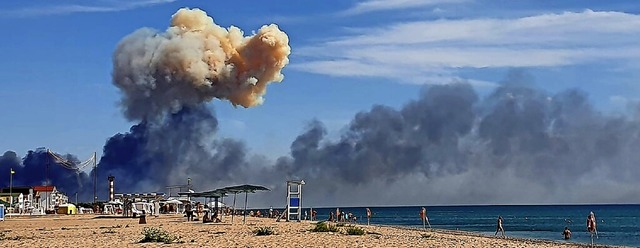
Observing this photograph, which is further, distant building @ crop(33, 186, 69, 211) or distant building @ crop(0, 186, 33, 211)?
distant building @ crop(33, 186, 69, 211)

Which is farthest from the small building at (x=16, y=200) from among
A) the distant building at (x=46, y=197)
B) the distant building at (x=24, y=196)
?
the distant building at (x=46, y=197)

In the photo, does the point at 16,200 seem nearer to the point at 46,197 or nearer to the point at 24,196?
A: the point at 24,196

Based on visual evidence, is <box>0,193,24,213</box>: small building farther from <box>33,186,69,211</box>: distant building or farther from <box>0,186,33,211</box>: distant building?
<box>33,186,69,211</box>: distant building

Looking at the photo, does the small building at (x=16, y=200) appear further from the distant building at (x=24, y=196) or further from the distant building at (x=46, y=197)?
the distant building at (x=46, y=197)

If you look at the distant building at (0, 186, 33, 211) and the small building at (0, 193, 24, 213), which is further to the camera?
the distant building at (0, 186, 33, 211)

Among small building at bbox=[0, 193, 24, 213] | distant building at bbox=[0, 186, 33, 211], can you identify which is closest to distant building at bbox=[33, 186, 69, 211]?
distant building at bbox=[0, 186, 33, 211]

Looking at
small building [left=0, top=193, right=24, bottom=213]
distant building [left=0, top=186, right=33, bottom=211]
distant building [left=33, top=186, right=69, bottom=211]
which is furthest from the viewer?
distant building [left=33, top=186, right=69, bottom=211]

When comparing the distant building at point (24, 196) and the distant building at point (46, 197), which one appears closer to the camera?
the distant building at point (24, 196)

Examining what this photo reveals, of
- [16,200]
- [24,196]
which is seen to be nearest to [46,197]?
[24,196]

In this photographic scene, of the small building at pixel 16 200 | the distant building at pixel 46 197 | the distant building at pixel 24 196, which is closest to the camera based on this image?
the small building at pixel 16 200

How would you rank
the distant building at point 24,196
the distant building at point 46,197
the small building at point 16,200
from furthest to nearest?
the distant building at point 46,197 < the distant building at point 24,196 < the small building at point 16,200

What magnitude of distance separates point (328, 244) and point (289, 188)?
75.6 ft

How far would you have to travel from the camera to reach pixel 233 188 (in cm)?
4841

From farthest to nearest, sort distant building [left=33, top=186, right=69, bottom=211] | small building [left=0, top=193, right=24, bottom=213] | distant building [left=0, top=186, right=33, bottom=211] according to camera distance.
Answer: distant building [left=33, top=186, right=69, bottom=211] → distant building [left=0, top=186, right=33, bottom=211] → small building [left=0, top=193, right=24, bottom=213]
